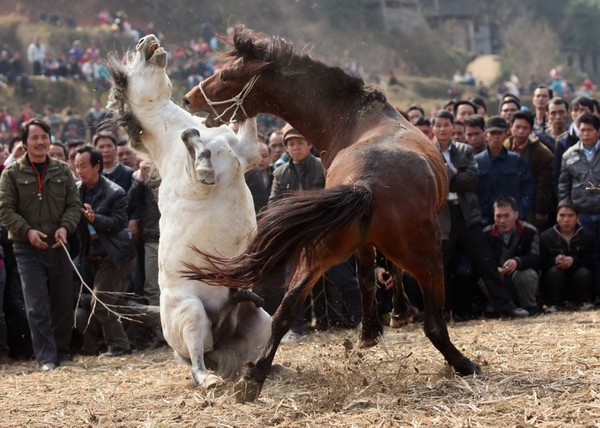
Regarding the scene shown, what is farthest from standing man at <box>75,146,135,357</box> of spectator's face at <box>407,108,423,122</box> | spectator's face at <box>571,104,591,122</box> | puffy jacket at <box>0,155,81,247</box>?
spectator's face at <box>571,104,591,122</box>

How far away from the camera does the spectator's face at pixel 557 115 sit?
433 inches

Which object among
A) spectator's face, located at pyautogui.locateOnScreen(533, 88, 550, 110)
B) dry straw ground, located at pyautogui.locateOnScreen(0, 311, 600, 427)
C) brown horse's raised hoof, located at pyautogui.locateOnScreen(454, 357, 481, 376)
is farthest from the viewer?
spectator's face, located at pyautogui.locateOnScreen(533, 88, 550, 110)

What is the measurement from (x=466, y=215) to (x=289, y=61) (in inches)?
145

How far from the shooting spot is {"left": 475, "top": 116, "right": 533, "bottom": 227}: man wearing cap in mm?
10148

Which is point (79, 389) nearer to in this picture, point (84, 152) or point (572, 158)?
point (84, 152)

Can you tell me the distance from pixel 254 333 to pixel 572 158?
4.86 meters

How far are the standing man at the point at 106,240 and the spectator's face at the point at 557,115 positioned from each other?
511 cm

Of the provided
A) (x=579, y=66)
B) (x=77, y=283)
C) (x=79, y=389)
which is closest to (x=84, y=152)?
(x=77, y=283)

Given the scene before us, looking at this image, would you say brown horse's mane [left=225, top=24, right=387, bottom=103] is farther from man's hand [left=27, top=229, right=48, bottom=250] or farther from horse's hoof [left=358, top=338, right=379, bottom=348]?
man's hand [left=27, top=229, right=48, bottom=250]

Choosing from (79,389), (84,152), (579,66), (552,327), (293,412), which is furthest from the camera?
(579,66)

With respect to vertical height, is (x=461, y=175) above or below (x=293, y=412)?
above

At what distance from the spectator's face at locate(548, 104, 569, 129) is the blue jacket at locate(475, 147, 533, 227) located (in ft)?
3.73

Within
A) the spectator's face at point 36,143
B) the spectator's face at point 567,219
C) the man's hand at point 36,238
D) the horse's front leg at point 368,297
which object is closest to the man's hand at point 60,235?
the man's hand at point 36,238

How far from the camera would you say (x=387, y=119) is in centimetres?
631
